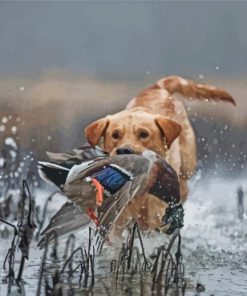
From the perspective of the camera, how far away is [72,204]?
5.91 feet

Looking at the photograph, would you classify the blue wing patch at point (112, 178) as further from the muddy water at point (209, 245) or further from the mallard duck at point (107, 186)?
the muddy water at point (209, 245)

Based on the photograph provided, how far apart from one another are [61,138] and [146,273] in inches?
19.8

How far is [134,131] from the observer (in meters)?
1.81

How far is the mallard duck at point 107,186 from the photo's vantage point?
Result: 179 cm

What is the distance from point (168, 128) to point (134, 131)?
0.36 ft

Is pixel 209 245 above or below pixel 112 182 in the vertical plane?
below

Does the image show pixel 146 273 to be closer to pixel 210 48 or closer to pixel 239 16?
pixel 210 48

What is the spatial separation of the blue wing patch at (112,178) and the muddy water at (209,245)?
15 cm

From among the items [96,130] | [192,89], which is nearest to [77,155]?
[96,130]

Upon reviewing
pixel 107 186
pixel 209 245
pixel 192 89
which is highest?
pixel 192 89

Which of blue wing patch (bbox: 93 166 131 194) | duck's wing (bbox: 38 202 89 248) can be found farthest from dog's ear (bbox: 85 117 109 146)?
duck's wing (bbox: 38 202 89 248)

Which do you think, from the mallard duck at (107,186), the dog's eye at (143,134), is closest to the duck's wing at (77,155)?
the mallard duck at (107,186)

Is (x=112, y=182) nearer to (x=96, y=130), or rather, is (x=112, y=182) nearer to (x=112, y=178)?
(x=112, y=178)

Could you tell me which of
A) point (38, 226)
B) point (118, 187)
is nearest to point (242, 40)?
point (118, 187)
